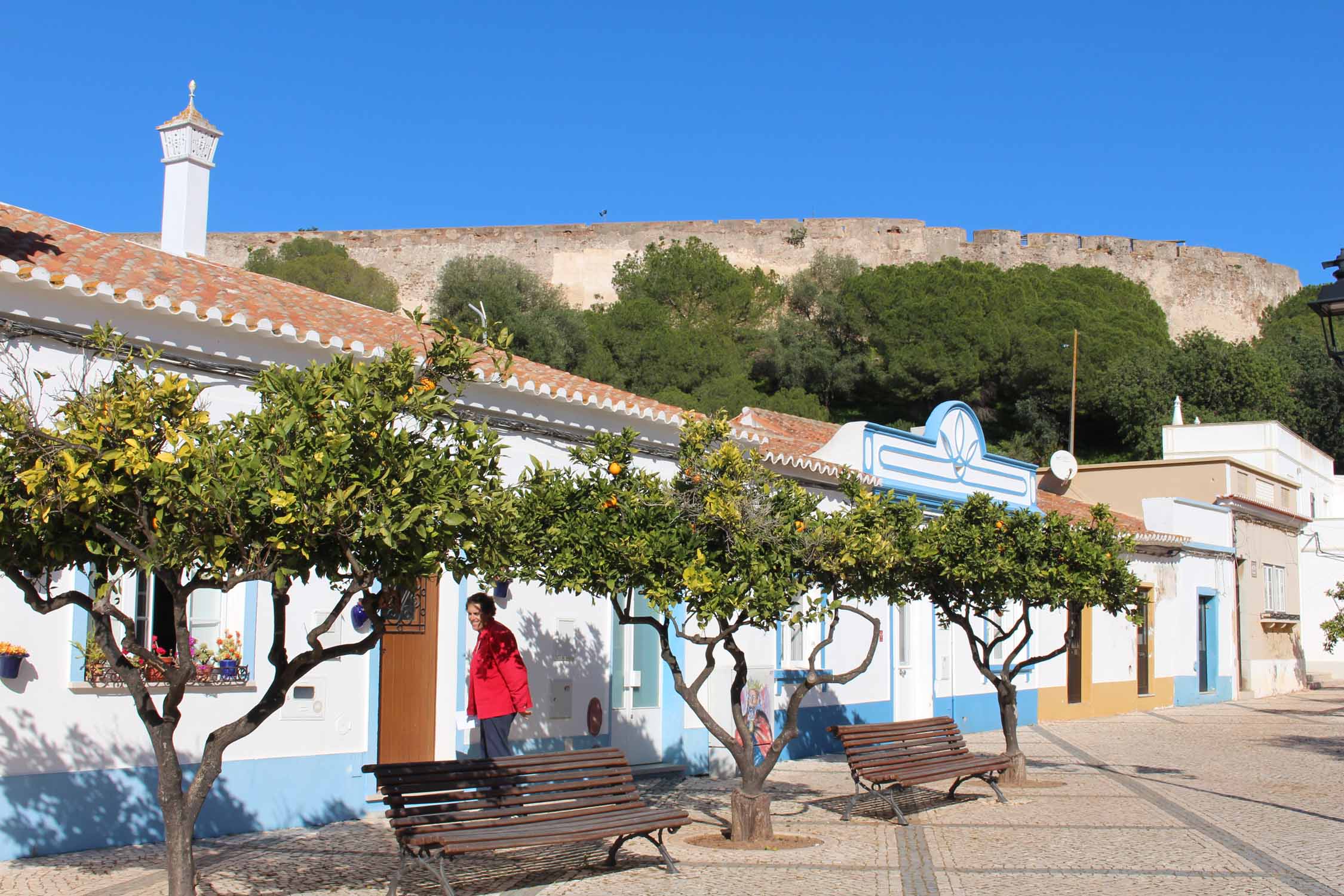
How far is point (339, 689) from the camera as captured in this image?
9.54 m

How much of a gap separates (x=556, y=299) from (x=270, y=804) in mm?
41670

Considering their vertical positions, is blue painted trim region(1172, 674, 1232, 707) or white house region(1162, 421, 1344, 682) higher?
white house region(1162, 421, 1344, 682)

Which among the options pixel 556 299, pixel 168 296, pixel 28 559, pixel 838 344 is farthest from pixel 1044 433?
pixel 28 559

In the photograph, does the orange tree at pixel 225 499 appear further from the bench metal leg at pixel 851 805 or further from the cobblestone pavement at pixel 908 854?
the bench metal leg at pixel 851 805

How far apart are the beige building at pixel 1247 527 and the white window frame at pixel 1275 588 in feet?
0.09

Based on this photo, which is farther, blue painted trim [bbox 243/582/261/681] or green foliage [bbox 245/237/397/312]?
green foliage [bbox 245/237/397/312]

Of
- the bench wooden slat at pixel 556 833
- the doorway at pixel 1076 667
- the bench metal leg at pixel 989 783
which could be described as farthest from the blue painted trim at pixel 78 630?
the doorway at pixel 1076 667

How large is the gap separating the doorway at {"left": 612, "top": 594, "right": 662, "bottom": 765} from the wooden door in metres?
2.05

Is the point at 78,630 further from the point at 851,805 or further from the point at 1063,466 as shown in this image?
the point at 1063,466

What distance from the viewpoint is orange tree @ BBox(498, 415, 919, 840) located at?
25.6 ft

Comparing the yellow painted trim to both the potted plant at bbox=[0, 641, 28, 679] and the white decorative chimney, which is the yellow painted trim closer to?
the white decorative chimney

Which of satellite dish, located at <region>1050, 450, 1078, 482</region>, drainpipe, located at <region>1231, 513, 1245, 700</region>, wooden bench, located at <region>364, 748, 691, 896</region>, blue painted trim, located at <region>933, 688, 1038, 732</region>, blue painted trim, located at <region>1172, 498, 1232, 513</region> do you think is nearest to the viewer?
wooden bench, located at <region>364, 748, 691, 896</region>

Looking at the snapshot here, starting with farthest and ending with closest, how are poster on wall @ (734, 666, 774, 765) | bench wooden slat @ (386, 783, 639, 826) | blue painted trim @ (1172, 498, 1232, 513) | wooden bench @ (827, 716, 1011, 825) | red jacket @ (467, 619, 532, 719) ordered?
1. blue painted trim @ (1172, 498, 1232, 513)
2. poster on wall @ (734, 666, 774, 765)
3. wooden bench @ (827, 716, 1011, 825)
4. red jacket @ (467, 619, 532, 719)
5. bench wooden slat @ (386, 783, 639, 826)

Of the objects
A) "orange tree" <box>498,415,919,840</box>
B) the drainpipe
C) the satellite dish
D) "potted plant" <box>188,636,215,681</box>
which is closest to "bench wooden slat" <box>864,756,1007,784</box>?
"orange tree" <box>498,415,919,840</box>
